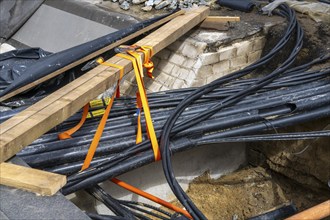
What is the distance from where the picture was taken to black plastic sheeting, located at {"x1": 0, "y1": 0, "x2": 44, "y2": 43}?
6.17 m

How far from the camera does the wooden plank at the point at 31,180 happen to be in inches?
86.7

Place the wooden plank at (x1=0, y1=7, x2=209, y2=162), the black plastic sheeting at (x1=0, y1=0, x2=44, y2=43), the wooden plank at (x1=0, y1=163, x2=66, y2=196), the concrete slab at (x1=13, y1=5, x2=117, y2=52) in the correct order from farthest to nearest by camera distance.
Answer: the black plastic sheeting at (x1=0, y1=0, x2=44, y2=43), the concrete slab at (x1=13, y1=5, x2=117, y2=52), the wooden plank at (x1=0, y1=7, x2=209, y2=162), the wooden plank at (x1=0, y1=163, x2=66, y2=196)

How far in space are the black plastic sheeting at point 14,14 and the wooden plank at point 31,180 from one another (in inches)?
169

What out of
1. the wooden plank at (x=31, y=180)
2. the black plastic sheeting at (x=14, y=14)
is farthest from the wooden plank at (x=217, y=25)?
the wooden plank at (x=31, y=180)

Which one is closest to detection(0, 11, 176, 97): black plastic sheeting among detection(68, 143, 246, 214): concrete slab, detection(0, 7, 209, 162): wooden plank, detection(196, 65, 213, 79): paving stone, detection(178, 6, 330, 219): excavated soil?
detection(0, 7, 209, 162): wooden plank

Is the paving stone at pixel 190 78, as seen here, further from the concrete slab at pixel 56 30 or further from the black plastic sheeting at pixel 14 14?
the black plastic sheeting at pixel 14 14

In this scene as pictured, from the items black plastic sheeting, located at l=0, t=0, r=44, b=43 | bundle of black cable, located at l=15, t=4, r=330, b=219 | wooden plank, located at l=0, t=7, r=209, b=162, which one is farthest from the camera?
black plastic sheeting, located at l=0, t=0, r=44, b=43

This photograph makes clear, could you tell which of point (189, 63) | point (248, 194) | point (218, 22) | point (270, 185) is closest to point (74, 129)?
point (189, 63)

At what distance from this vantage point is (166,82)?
186 inches

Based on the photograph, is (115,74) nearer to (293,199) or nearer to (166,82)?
(166,82)

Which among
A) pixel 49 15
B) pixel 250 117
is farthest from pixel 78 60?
pixel 49 15

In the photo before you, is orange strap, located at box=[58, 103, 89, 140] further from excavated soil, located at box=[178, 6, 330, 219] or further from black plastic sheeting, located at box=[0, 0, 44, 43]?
black plastic sheeting, located at box=[0, 0, 44, 43]

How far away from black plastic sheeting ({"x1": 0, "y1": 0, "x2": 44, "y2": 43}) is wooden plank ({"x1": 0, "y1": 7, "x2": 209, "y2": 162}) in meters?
2.93

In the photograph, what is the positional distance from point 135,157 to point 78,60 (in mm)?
1162
